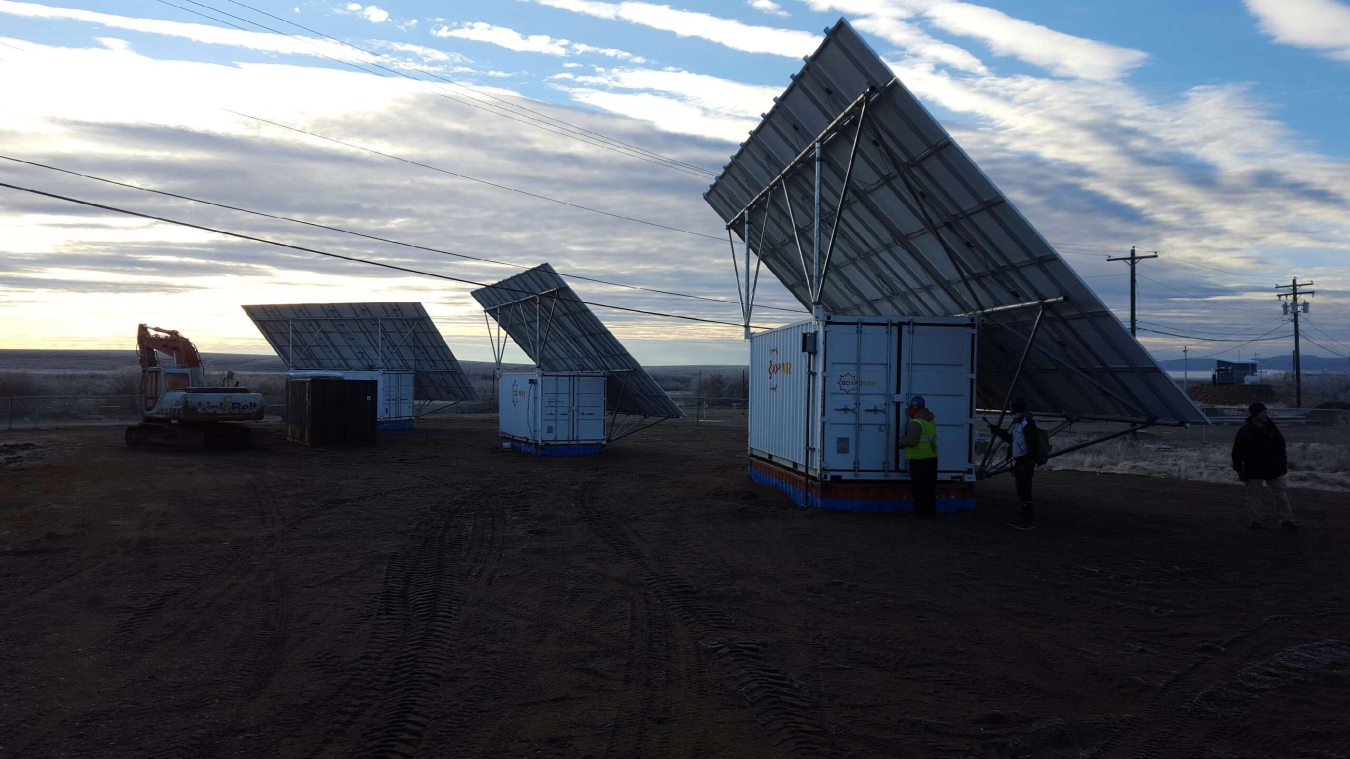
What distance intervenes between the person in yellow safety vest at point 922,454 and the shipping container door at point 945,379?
365mm

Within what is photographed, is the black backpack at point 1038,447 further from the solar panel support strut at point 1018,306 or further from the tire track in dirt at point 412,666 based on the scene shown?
the tire track in dirt at point 412,666

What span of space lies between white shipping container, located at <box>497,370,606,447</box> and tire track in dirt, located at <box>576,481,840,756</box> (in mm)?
15195

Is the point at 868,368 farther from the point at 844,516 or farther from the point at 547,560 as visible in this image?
the point at 547,560

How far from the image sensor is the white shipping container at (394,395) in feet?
117

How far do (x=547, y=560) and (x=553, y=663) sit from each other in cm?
422

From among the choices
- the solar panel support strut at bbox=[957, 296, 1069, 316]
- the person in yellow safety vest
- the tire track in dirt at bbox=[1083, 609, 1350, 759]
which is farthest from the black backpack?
the tire track in dirt at bbox=[1083, 609, 1350, 759]

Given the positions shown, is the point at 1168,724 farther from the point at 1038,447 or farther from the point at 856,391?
the point at 856,391

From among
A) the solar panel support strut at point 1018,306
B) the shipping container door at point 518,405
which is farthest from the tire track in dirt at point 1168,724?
the shipping container door at point 518,405

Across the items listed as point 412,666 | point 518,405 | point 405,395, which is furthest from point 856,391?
point 405,395

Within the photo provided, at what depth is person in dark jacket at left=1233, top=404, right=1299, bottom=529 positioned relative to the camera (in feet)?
43.4

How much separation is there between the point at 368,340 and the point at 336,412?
11516 mm

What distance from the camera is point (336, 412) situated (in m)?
28.3

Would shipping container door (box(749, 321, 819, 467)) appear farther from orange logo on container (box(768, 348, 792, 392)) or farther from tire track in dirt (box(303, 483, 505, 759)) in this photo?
tire track in dirt (box(303, 483, 505, 759))

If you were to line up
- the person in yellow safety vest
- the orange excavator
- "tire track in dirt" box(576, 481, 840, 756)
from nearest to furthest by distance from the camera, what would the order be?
"tire track in dirt" box(576, 481, 840, 756) < the person in yellow safety vest < the orange excavator
